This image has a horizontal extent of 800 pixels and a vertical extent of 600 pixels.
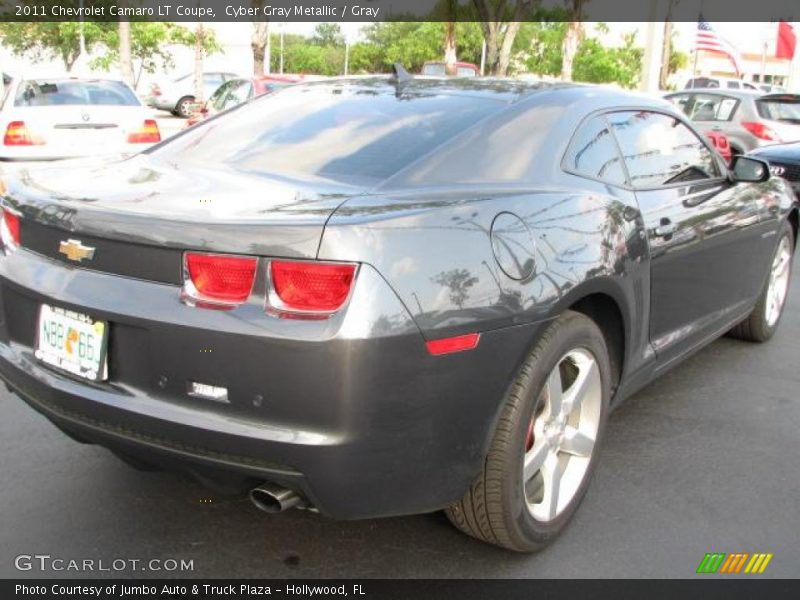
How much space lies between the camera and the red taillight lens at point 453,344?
7.47 ft

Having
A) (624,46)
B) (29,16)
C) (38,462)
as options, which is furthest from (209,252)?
(624,46)

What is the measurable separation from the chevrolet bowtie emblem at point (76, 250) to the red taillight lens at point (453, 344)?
1.06 m

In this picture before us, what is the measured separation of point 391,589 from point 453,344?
872 mm

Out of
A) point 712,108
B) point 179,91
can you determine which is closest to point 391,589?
point 712,108

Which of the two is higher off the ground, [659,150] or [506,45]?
[506,45]

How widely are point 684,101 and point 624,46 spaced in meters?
48.1

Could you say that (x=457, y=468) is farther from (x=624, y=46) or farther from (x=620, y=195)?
(x=624, y=46)

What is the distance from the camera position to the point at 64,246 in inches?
101

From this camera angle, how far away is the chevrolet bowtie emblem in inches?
97.8

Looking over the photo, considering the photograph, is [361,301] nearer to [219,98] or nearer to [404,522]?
[404,522]

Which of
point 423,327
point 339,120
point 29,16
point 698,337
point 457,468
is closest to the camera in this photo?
point 423,327

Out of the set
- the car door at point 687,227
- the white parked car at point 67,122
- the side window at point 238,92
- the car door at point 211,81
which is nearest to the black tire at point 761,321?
the car door at point 687,227

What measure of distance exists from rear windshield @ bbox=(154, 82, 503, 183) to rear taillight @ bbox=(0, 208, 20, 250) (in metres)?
0.67

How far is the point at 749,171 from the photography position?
4441mm
